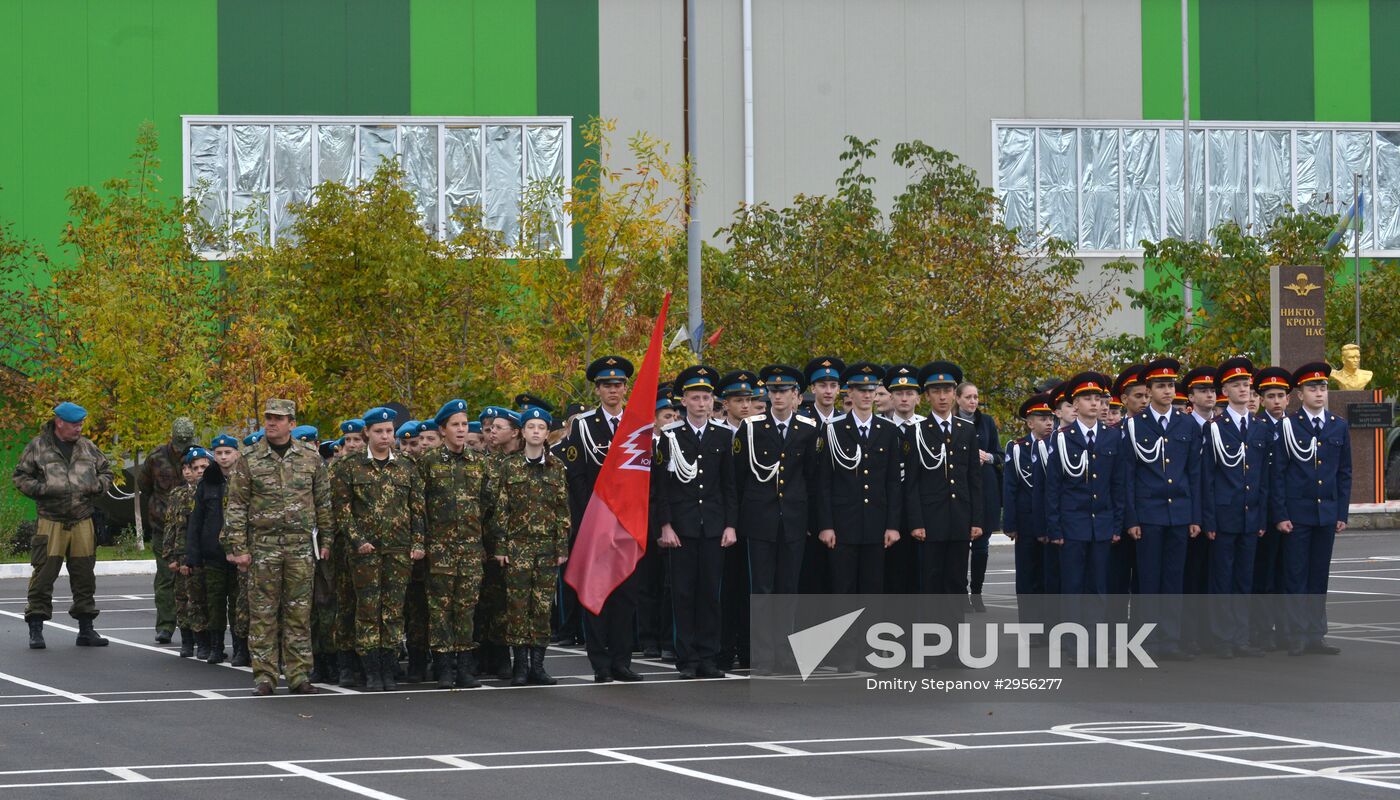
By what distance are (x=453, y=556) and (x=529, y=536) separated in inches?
22.4

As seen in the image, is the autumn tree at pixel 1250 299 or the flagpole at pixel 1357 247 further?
the autumn tree at pixel 1250 299

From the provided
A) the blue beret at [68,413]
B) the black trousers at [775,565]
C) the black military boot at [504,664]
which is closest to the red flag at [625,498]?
the black military boot at [504,664]

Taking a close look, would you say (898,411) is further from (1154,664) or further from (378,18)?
(378,18)

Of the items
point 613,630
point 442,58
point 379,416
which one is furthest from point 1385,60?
point 379,416

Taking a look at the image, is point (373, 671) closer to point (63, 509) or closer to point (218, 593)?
point (218, 593)

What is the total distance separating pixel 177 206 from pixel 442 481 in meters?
21.0

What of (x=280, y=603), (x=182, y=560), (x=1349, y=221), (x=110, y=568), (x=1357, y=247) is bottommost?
(x=110, y=568)

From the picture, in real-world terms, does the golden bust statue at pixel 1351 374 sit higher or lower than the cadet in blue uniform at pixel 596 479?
higher

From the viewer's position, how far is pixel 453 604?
13.7 m

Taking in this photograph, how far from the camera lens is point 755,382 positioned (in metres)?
14.6

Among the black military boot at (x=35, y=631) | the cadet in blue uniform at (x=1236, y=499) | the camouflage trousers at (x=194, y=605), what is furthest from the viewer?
the black military boot at (x=35, y=631)

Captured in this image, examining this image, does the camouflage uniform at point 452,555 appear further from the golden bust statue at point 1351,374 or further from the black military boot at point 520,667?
the golden bust statue at point 1351,374

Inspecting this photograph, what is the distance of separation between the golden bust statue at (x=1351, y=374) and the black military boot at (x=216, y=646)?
72.2 ft

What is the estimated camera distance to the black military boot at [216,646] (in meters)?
15.7
